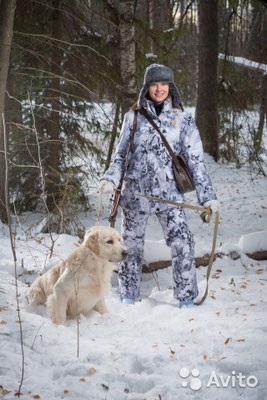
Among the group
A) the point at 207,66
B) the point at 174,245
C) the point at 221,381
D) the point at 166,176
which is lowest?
the point at 221,381

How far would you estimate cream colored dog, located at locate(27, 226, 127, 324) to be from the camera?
396 centimetres

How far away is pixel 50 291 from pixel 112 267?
2.21 ft

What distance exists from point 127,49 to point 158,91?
227 cm

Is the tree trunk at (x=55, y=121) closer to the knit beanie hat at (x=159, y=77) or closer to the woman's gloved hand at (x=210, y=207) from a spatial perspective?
the knit beanie hat at (x=159, y=77)

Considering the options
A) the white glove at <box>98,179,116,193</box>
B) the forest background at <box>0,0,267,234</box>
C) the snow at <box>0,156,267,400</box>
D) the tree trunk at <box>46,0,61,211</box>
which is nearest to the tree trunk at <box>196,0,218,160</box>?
the forest background at <box>0,0,267,234</box>

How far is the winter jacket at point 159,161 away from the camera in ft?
14.5

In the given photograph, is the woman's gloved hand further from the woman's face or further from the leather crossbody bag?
the woman's face

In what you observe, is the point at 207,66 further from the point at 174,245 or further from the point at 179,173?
the point at 174,245

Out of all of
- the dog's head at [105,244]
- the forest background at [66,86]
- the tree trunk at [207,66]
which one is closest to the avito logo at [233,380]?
the dog's head at [105,244]

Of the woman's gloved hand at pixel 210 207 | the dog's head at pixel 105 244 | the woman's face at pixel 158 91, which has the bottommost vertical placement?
the dog's head at pixel 105 244

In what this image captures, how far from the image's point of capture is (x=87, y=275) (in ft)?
13.3

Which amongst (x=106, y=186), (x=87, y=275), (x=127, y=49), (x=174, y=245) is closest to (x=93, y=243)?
(x=87, y=275)

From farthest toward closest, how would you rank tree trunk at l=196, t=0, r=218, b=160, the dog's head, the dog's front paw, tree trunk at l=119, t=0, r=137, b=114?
1. tree trunk at l=196, t=0, r=218, b=160
2. tree trunk at l=119, t=0, r=137, b=114
3. the dog's head
4. the dog's front paw

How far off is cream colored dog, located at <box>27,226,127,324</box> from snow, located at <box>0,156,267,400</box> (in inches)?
6.3
